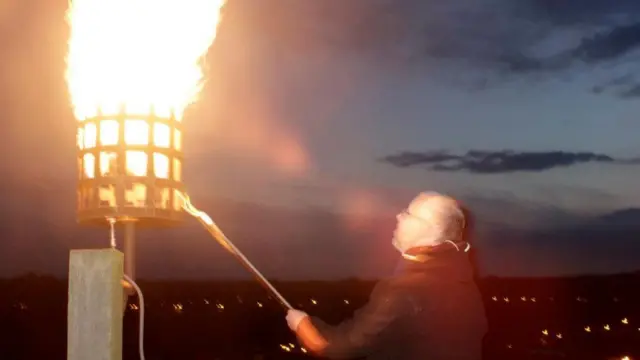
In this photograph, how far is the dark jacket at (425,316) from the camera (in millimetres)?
4246

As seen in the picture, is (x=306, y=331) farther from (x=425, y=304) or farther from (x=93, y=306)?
(x=93, y=306)

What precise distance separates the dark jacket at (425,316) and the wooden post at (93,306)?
119 centimetres

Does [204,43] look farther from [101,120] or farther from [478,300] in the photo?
[478,300]

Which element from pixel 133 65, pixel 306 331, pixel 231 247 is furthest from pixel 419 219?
pixel 133 65

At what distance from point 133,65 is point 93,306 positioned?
1.18 m

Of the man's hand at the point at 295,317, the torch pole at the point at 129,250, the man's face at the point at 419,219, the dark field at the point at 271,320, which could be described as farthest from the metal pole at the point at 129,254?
the dark field at the point at 271,320

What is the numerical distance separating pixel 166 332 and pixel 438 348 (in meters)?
46.6

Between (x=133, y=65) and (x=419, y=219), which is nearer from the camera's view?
(x=133, y=65)

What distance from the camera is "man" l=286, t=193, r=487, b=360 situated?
13.9 ft

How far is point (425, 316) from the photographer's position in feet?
13.9

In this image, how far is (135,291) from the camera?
4.41 meters

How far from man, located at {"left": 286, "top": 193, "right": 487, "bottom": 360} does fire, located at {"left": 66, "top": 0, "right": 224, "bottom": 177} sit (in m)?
1.25

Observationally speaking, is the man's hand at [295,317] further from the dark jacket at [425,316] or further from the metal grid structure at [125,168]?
the metal grid structure at [125,168]

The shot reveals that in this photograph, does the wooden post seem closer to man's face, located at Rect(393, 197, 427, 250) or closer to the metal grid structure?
the metal grid structure
